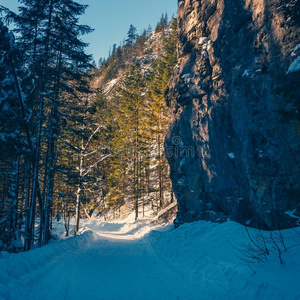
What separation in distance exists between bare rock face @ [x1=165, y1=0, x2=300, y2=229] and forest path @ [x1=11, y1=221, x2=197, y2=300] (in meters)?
3.54

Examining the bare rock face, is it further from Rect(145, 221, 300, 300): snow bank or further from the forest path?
the forest path

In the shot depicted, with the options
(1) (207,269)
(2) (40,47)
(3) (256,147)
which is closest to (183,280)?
(1) (207,269)

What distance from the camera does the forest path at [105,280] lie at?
208 inches

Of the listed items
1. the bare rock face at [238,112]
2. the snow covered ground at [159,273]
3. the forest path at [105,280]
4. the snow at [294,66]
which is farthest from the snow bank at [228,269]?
the snow at [294,66]

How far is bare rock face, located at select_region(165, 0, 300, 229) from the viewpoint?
7.52m

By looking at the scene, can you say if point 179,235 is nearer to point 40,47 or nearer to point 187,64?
point 187,64

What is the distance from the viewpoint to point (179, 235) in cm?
1236

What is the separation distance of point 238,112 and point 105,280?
840cm

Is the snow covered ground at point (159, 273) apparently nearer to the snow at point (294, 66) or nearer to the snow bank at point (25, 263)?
the snow bank at point (25, 263)

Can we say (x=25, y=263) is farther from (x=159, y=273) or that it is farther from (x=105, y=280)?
(x=159, y=273)

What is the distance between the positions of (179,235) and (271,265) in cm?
795

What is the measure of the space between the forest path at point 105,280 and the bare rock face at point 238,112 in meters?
3.54

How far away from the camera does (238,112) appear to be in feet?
32.8

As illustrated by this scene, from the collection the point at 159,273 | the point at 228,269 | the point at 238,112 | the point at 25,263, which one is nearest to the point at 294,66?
the point at 238,112
